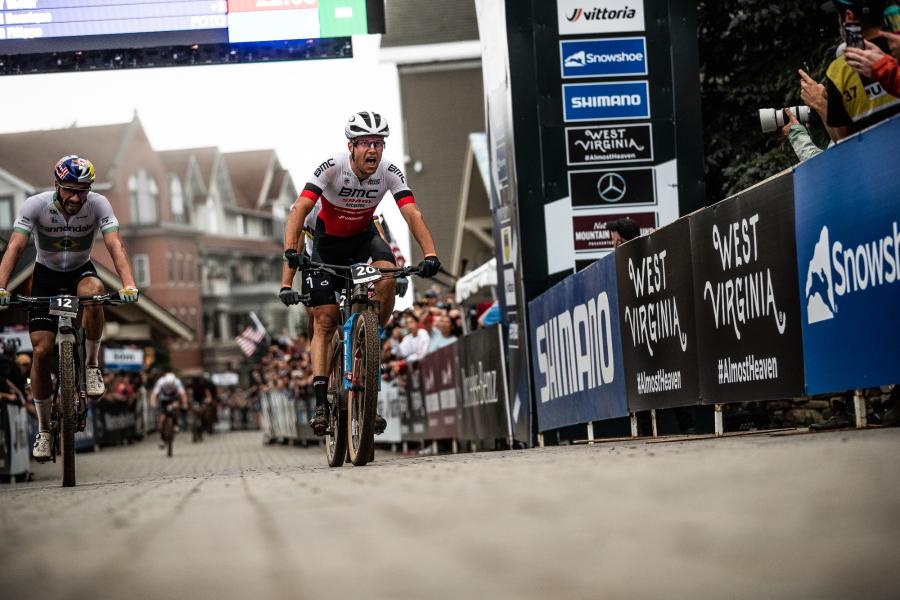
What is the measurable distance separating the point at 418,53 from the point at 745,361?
39053 mm

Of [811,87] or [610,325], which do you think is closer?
[811,87]

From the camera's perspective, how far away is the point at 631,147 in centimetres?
1467

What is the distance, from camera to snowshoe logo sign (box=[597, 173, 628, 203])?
47.9ft

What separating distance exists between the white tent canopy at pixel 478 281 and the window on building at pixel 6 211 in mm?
59765

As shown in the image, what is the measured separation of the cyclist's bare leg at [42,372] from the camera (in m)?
10.7

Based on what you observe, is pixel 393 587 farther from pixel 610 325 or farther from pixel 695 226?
pixel 610 325

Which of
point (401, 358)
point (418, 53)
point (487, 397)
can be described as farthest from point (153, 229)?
point (487, 397)

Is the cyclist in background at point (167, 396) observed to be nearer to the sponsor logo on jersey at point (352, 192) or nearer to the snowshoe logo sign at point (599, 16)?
the snowshoe logo sign at point (599, 16)

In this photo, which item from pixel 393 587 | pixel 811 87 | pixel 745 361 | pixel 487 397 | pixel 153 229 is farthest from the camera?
pixel 153 229

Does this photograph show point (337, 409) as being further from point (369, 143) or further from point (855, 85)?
point (855, 85)

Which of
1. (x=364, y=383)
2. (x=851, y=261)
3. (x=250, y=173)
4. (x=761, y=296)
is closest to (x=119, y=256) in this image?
(x=364, y=383)

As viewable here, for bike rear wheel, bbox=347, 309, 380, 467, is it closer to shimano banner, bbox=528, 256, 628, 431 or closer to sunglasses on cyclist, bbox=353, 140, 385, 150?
sunglasses on cyclist, bbox=353, 140, 385, 150

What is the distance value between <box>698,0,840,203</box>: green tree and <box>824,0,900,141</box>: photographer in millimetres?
7189

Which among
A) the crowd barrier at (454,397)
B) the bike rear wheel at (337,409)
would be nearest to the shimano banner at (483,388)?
the crowd barrier at (454,397)
